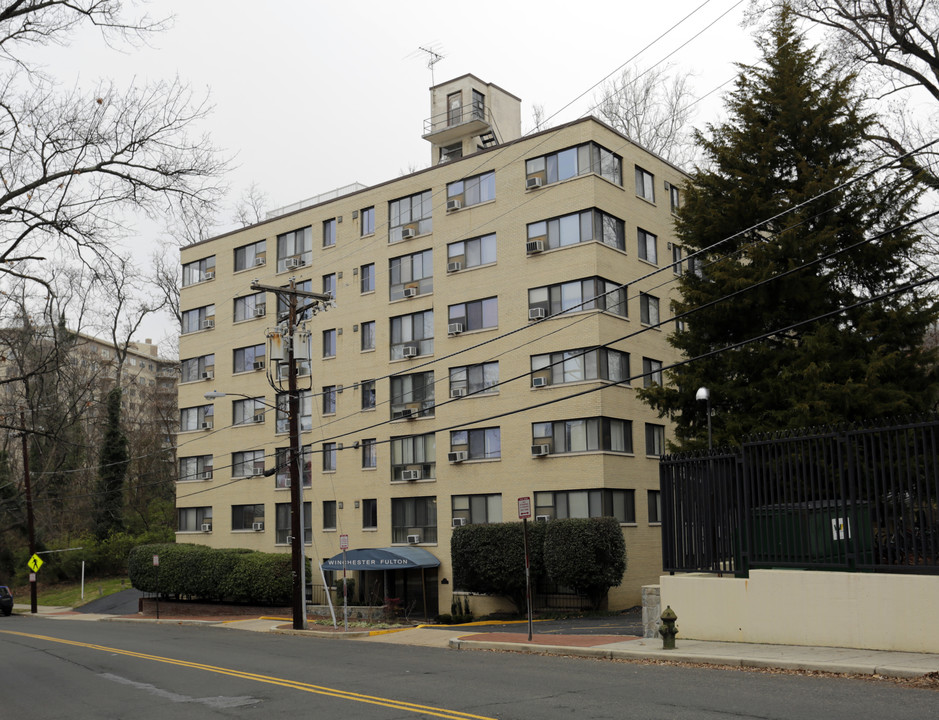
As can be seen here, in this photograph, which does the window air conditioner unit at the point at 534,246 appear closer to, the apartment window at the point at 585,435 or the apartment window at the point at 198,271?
the apartment window at the point at 585,435

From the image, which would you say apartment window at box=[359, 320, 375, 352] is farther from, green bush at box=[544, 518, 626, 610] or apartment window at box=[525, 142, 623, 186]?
green bush at box=[544, 518, 626, 610]

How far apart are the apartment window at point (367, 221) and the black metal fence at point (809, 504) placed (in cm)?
2614

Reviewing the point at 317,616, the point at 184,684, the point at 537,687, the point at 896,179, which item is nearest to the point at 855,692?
the point at 537,687

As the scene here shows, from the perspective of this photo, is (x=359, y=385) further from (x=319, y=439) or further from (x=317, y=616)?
(x=317, y=616)

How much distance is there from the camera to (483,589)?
3391cm

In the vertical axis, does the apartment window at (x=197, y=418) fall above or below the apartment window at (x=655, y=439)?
above

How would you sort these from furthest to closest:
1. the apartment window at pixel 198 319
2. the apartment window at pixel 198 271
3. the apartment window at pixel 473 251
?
the apartment window at pixel 198 271, the apartment window at pixel 198 319, the apartment window at pixel 473 251

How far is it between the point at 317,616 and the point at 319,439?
960cm

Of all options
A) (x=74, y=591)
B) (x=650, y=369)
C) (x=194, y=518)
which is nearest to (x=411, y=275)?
(x=650, y=369)

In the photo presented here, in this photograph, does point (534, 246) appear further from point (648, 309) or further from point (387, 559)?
point (387, 559)

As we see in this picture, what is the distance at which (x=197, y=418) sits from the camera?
4950 cm

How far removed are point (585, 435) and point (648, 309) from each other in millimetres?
6696

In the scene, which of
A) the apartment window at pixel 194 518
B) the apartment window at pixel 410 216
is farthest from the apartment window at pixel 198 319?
the apartment window at pixel 410 216

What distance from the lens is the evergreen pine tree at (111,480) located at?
60.2 meters
